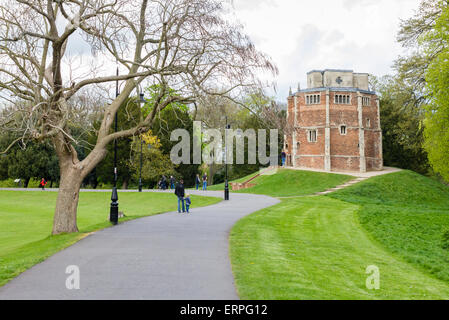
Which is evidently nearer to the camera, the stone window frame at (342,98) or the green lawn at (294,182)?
the green lawn at (294,182)

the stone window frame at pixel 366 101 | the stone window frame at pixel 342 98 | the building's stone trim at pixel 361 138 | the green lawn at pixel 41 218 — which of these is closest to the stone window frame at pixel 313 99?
the stone window frame at pixel 342 98

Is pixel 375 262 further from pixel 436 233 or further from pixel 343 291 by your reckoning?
pixel 436 233

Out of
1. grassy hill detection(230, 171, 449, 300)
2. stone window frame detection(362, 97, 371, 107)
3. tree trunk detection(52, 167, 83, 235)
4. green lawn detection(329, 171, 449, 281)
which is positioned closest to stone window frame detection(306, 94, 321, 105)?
stone window frame detection(362, 97, 371, 107)

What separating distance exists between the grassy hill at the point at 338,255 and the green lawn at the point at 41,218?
5.13 m

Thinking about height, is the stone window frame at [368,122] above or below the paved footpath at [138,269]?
above

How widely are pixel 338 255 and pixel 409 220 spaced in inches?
503

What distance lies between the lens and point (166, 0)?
12344mm

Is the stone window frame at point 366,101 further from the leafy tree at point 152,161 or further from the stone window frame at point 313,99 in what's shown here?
the leafy tree at point 152,161

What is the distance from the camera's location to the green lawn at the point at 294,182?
1599 inches

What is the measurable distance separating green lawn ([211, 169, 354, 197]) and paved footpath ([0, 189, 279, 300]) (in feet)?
94.9

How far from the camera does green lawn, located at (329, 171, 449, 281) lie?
12.6 meters

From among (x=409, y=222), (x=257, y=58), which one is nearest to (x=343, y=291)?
(x=257, y=58)

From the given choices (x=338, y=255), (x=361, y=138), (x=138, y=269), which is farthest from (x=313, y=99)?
(x=138, y=269)

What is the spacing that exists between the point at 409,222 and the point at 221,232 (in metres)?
12.6
